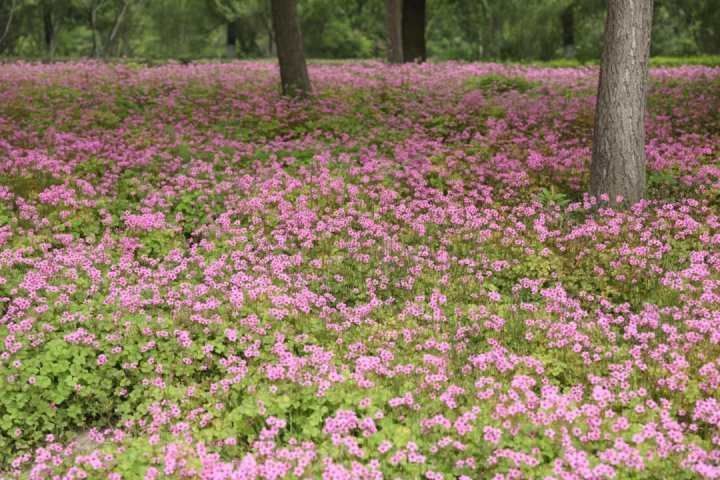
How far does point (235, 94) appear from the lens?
1817cm

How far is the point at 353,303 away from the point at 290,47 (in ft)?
33.2

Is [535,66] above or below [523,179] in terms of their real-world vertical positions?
above

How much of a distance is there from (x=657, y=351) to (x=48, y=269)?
6684mm

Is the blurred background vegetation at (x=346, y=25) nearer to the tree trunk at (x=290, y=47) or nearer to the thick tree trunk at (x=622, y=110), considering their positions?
the tree trunk at (x=290, y=47)

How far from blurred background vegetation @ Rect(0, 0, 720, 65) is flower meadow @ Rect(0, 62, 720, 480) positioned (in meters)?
24.0

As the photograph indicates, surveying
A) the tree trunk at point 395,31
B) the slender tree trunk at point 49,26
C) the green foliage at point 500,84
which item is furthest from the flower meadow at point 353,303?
the slender tree trunk at point 49,26

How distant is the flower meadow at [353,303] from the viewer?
17.4 ft

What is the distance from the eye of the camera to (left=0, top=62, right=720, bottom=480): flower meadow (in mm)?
5316

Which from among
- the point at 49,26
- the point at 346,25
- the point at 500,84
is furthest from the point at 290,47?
the point at 346,25

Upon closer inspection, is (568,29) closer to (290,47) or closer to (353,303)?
(290,47)

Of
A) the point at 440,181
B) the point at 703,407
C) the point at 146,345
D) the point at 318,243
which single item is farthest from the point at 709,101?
the point at 146,345

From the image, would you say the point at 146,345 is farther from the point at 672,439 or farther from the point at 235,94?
the point at 235,94

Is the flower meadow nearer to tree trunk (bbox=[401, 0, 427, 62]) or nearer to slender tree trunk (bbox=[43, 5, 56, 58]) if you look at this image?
tree trunk (bbox=[401, 0, 427, 62])

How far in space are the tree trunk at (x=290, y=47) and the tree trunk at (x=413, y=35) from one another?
1122cm
